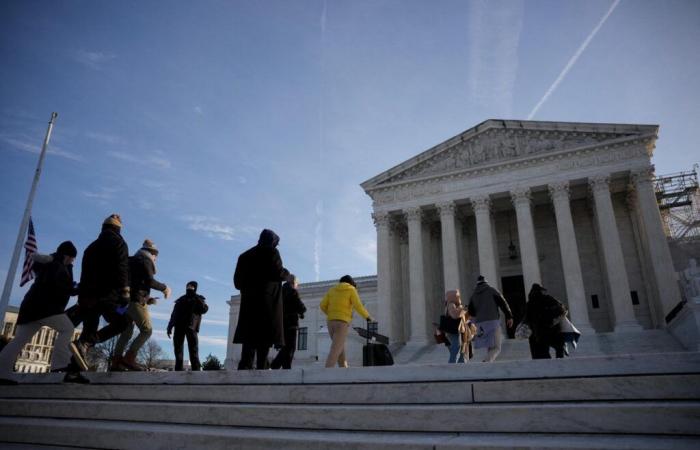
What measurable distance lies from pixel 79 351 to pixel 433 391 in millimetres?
5042

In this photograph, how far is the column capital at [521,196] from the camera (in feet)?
76.3

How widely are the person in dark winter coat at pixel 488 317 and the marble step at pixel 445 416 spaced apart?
531cm

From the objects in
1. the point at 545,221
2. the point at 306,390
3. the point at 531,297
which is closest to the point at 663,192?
the point at 545,221

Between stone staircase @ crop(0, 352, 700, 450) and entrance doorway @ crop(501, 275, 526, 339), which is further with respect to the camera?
entrance doorway @ crop(501, 275, 526, 339)

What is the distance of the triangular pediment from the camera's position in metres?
22.1

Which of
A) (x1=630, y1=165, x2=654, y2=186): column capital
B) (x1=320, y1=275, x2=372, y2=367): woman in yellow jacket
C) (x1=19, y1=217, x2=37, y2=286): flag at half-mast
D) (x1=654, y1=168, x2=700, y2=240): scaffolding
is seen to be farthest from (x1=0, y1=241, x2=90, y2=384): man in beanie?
(x1=654, y1=168, x2=700, y2=240): scaffolding

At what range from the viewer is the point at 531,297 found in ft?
31.2

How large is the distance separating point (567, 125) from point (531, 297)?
16859mm

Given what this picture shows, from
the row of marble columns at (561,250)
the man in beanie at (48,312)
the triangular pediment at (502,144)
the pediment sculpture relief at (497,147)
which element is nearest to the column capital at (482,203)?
the row of marble columns at (561,250)

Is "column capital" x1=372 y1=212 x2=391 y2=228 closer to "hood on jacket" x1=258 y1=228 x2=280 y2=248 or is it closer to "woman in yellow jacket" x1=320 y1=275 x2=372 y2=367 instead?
"woman in yellow jacket" x1=320 y1=275 x2=372 y2=367

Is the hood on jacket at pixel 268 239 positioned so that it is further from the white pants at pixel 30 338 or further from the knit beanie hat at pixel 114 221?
the white pants at pixel 30 338

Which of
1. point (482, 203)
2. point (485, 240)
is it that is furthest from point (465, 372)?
point (482, 203)

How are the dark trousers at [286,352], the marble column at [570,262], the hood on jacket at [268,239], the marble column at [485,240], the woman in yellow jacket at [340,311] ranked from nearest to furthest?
the hood on jacket at [268,239] → the woman in yellow jacket at [340,311] → the dark trousers at [286,352] → the marble column at [570,262] → the marble column at [485,240]

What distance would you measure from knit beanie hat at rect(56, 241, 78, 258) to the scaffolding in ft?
107
